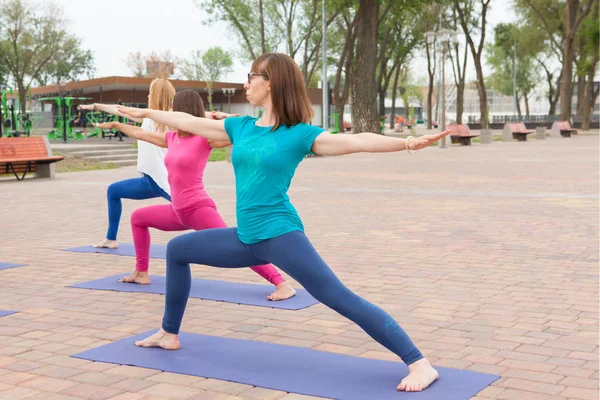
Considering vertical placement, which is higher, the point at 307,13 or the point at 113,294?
the point at 307,13

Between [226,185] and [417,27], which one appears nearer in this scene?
[226,185]

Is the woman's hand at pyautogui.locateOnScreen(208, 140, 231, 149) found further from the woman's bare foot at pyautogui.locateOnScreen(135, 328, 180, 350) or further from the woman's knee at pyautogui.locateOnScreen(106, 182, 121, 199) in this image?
the woman's knee at pyautogui.locateOnScreen(106, 182, 121, 199)

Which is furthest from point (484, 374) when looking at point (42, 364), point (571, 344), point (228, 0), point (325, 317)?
point (228, 0)

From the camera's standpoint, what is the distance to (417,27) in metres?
59.4

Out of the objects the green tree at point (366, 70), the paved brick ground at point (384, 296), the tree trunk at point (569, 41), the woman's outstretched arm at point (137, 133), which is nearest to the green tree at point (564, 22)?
the tree trunk at point (569, 41)

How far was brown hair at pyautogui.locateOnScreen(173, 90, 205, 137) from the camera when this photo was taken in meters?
6.04

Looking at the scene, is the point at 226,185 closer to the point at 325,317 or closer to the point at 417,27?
the point at 325,317

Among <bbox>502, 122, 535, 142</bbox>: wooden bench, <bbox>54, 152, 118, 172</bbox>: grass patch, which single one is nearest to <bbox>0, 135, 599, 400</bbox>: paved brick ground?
<bbox>54, 152, 118, 172</bbox>: grass patch

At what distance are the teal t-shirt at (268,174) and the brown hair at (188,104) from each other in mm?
1795

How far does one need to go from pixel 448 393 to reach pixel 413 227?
20.1ft

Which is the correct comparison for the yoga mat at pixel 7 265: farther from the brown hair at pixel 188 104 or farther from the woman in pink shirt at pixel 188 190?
the brown hair at pixel 188 104

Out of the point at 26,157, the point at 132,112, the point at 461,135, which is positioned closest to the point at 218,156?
the point at 26,157

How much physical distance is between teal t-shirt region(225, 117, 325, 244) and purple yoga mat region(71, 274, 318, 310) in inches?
73.8

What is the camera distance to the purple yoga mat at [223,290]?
6.20 m
